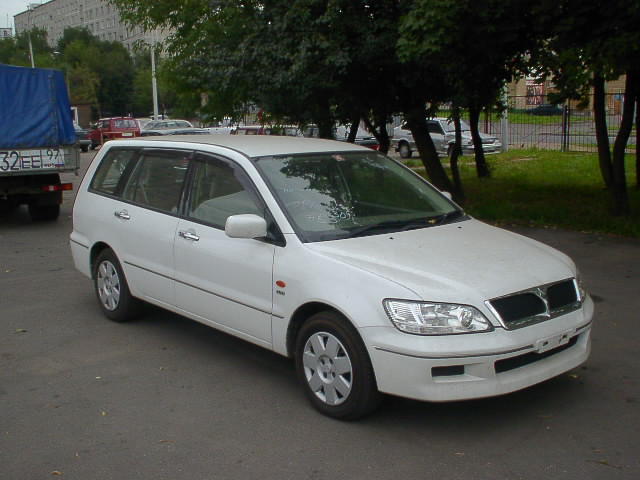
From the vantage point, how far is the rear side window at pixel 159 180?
6176 millimetres

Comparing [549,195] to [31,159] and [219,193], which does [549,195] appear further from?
[219,193]

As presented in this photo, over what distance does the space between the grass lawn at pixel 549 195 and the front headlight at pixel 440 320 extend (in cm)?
689

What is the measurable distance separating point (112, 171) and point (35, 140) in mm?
6814

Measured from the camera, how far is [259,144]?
6.07m

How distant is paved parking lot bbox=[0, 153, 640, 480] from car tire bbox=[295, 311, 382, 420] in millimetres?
119

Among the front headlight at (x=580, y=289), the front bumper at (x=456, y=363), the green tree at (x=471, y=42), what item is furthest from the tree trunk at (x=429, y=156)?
the front bumper at (x=456, y=363)

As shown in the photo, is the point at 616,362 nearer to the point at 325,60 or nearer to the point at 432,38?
the point at 432,38

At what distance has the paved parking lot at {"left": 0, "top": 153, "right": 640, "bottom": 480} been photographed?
4160 mm

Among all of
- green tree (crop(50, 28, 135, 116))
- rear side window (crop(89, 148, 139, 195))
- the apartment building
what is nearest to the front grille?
rear side window (crop(89, 148, 139, 195))

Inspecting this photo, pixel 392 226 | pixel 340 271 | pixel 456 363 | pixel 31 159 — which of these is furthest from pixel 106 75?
pixel 456 363

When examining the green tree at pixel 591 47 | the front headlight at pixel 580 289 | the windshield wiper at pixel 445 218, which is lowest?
the front headlight at pixel 580 289

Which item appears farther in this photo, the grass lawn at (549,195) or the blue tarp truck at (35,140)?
the blue tarp truck at (35,140)

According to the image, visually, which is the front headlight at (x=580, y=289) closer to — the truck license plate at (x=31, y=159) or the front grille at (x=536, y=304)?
the front grille at (x=536, y=304)

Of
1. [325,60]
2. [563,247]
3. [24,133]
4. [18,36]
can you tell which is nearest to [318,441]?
[563,247]
